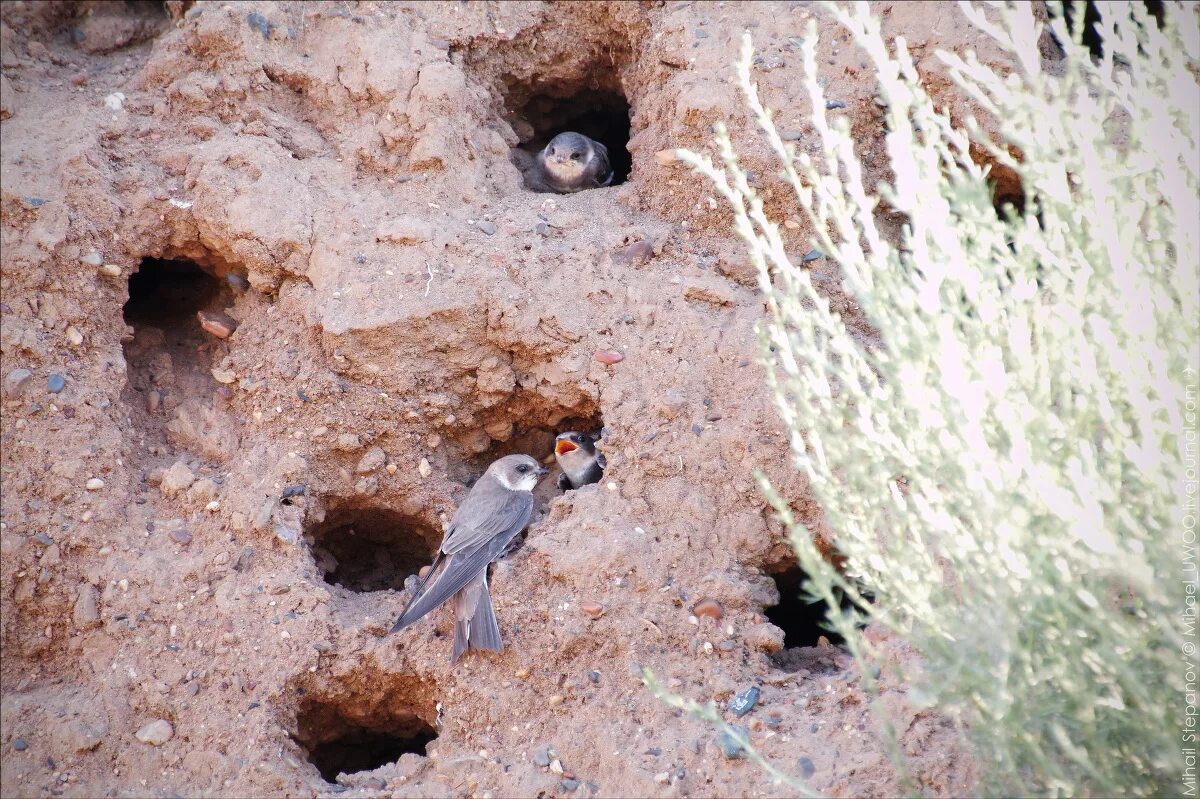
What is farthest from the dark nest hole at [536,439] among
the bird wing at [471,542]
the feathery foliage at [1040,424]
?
the feathery foliage at [1040,424]

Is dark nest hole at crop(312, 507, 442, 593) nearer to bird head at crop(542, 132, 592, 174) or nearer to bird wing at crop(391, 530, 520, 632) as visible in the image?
bird wing at crop(391, 530, 520, 632)

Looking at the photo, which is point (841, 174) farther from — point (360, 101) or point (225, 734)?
point (225, 734)

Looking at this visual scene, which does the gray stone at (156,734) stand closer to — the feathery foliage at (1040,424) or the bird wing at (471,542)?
the bird wing at (471,542)

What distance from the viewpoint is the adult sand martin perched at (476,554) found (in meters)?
3.42

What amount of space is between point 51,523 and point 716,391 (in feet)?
7.04

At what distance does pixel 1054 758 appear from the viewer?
248 centimetres

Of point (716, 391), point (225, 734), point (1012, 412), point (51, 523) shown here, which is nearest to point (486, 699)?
point (225, 734)

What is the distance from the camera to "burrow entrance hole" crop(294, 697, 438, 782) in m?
3.63

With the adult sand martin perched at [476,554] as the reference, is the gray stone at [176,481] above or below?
below

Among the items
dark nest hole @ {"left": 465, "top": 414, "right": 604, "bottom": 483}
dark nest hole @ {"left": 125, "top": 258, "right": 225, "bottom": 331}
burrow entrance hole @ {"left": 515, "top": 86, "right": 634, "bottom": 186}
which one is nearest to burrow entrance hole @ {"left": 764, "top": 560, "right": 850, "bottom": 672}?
dark nest hole @ {"left": 465, "top": 414, "right": 604, "bottom": 483}

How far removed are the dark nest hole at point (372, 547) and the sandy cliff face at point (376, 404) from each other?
0.06ft

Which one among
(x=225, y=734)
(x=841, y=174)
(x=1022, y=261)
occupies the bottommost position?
(x=225, y=734)

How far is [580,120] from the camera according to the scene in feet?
17.1

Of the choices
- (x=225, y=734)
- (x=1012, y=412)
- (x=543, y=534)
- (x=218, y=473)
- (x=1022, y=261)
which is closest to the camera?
(x=1012, y=412)
